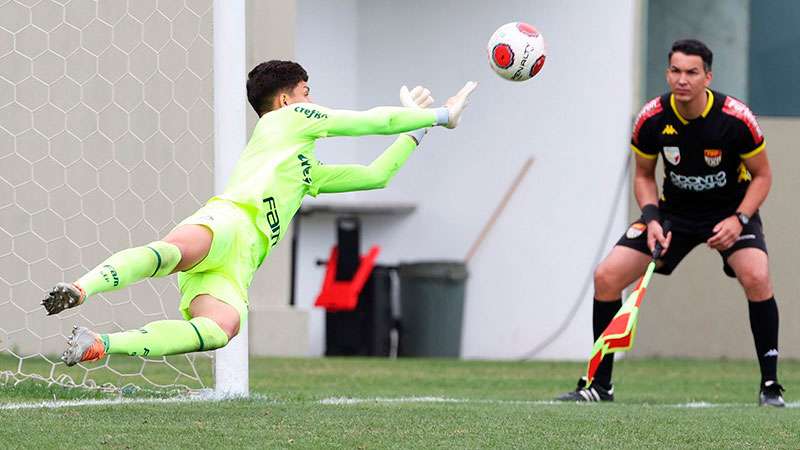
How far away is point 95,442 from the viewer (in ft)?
16.1

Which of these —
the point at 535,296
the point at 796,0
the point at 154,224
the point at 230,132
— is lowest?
the point at 535,296

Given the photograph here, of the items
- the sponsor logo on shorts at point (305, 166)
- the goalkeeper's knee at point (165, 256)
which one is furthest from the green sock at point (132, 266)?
the sponsor logo on shorts at point (305, 166)

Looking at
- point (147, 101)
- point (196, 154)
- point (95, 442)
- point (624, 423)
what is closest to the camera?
point (95, 442)

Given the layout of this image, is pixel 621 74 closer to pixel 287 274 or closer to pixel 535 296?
pixel 535 296

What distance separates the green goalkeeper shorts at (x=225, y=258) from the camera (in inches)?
223

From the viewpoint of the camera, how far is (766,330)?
7609mm

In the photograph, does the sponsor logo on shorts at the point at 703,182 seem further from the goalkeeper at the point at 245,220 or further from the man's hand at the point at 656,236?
the goalkeeper at the point at 245,220

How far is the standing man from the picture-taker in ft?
24.5

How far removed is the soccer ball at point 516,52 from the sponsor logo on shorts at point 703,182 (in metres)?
1.16

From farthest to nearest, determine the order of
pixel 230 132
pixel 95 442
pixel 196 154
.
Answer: pixel 196 154 → pixel 230 132 → pixel 95 442

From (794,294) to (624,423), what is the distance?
7461mm

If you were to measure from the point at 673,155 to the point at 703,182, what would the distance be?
207 millimetres

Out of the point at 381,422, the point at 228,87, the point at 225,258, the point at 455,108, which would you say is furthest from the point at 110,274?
the point at 228,87

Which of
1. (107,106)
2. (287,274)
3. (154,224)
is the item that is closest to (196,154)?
(154,224)
